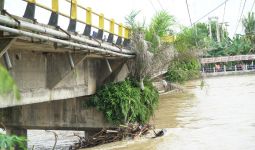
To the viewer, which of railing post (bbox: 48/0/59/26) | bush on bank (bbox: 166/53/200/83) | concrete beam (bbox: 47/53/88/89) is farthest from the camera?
bush on bank (bbox: 166/53/200/83)

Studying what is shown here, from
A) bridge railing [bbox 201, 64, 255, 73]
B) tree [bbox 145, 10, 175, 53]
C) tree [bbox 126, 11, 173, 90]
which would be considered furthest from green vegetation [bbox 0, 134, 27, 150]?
bridge railing [bbox 201, 64, 255, 73]

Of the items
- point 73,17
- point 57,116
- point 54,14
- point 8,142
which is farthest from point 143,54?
point 8,142

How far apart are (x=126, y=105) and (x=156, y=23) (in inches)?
386

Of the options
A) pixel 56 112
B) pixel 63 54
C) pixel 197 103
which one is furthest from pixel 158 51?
pixel 197 103

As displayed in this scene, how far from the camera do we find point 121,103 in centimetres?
1688

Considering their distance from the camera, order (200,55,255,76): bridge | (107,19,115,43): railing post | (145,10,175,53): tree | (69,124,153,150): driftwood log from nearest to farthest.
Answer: (107,19,115,43): railing post
(69,124,153,150): driftwood log
(145,10,175,53): tree
(200,55,255,76): bridge

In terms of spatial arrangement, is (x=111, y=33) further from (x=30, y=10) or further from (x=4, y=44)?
(x=4, y=44)

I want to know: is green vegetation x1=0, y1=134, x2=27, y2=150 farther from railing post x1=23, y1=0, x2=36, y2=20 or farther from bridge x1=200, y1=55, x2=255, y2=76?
bridge x1=200, y1=55, x2=255, y2=76

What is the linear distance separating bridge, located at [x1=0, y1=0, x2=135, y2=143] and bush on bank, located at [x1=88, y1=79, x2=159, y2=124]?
1.12 feet

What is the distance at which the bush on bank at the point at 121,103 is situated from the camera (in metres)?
16.8

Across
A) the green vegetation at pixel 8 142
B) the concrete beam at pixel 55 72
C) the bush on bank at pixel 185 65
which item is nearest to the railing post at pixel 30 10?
the concrete beam at pixel 55 72

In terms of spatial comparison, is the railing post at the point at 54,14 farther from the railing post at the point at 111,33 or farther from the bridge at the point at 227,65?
the bridge at the point at 227,65

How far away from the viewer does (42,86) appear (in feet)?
39.1

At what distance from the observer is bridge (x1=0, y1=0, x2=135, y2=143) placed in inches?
358
